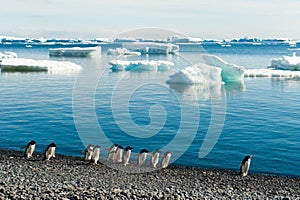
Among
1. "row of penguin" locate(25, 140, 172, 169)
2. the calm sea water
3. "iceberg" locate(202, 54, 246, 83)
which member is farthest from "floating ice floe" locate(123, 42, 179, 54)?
"row of penguin" locate(25, 140, 172, 169)

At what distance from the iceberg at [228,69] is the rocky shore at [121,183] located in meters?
21.2

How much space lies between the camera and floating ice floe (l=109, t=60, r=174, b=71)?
144 feet

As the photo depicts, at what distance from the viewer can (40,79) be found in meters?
37.6

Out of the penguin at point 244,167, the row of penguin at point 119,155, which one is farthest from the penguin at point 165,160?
the penguin at point 244,167

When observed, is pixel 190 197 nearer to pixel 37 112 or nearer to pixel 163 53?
pixel 37 112

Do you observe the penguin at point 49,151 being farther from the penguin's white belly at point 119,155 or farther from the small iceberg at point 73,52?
the small iceberg at point 73,52

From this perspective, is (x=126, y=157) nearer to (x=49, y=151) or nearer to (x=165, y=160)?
(x=165, y=160)

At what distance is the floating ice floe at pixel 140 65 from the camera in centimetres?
4381

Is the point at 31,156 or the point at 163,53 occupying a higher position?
the point at 163,53

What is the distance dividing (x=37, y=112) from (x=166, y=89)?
12.0 meters

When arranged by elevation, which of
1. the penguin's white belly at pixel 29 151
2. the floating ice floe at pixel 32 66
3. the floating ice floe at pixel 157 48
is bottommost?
the penguin's white belly at pixel 29 151

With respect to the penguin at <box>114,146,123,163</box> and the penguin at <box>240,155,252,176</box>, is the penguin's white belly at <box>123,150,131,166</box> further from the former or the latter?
the penguin at <box>240,155,252,176</box>

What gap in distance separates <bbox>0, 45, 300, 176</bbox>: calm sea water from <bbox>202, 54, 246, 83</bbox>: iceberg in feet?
3.70

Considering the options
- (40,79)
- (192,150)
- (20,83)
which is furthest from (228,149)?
(40,79)
